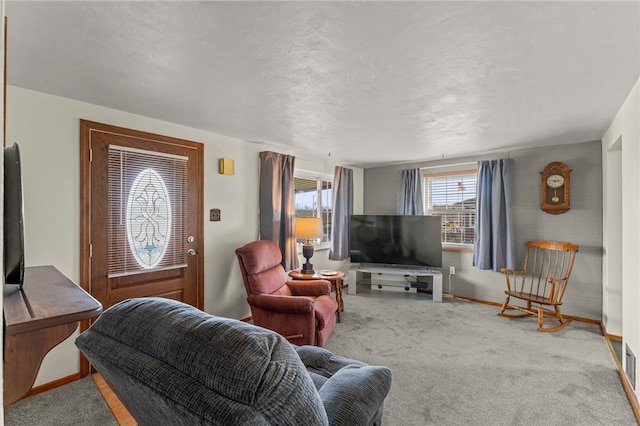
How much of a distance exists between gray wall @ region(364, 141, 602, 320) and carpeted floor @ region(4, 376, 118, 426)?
181 inches

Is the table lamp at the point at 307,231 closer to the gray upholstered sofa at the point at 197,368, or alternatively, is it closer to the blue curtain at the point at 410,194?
the blue curtain at the point at 410,194

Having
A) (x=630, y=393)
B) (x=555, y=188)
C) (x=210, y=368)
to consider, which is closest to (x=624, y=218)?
(x=630, y=393)

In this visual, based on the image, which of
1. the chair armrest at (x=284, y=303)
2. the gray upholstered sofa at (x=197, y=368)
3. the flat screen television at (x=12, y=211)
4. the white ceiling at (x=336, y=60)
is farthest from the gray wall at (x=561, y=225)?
the flat screen television at (x=12, y=211)

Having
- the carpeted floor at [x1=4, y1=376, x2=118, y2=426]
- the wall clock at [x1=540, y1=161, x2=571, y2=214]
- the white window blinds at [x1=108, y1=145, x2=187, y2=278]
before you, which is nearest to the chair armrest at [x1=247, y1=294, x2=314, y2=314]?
the white window blinds at [x1=108, y1=145, x2=187, y2=278]

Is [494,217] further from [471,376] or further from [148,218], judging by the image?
[148,218]

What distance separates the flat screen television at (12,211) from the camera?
0.95 meters

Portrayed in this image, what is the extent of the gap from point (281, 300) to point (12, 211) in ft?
7.43

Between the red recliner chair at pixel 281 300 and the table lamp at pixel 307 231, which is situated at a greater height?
the table lamp at pixel 307 231

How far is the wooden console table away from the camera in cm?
81

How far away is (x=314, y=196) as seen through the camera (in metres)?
5.16

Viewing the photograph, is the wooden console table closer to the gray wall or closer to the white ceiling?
the white ceiling

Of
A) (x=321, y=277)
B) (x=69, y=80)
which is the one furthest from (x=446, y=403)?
(x=69, y=80)

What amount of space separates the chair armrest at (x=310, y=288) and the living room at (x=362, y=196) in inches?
27.0

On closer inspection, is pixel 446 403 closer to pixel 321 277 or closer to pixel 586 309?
pixel 321 277
